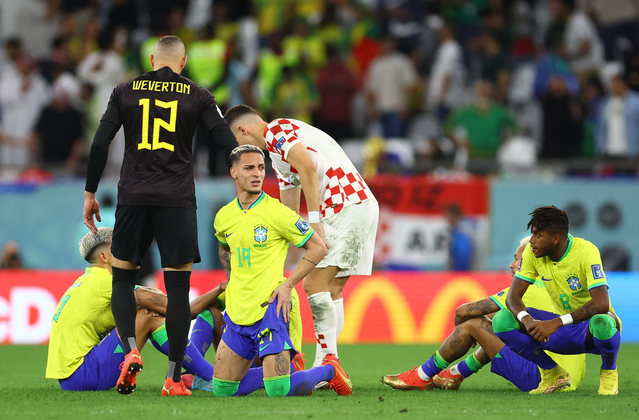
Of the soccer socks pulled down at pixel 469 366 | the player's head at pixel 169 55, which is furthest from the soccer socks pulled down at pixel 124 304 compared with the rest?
the soccer socks pulled down at pixel 469 366

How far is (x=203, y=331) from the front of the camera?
7.87 meters

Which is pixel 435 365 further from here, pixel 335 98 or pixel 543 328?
pixel 335 98

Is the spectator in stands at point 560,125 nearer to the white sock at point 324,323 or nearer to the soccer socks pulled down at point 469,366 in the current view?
the soccer socks pulled down at point 469,366

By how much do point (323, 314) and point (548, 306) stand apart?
1.61 m

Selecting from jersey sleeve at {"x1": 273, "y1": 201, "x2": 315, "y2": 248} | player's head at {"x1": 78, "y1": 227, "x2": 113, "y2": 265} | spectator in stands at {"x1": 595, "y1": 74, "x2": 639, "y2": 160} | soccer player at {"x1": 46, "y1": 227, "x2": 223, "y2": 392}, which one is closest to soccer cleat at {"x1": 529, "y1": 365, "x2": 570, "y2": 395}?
jersey sleeve at {"x1": 273, "y1": 201, "x2": 315, "y2": 248}

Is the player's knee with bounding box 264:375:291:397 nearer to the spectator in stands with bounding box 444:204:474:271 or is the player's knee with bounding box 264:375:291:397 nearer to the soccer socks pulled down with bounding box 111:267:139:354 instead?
the soccer socks pulled down with bounding box 111:267:139:354

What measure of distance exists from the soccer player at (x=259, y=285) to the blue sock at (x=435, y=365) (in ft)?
2.63

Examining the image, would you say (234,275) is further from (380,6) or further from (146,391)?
(380,6)

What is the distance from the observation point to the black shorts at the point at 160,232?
6.96 metres

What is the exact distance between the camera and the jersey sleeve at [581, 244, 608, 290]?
704cm

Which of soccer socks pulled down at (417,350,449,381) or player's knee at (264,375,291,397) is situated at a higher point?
soccer socks pulled down at (417,350,449,381)

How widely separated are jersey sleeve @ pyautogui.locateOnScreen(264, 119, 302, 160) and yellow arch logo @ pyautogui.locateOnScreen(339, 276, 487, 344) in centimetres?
527

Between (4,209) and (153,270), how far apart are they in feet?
Result: 7.22

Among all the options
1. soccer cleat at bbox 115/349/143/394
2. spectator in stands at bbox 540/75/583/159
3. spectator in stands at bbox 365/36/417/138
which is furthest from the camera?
spectator in stands at bbox 365/36/417/138
